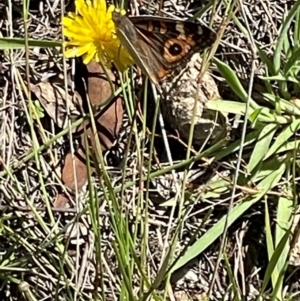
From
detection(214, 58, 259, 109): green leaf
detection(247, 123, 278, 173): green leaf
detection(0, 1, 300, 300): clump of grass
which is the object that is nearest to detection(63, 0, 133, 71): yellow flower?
detection(0, 1, 300, 300): clump of grass

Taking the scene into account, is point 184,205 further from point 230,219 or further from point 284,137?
A: point 284,137

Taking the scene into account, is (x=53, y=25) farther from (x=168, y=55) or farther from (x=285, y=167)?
(x=285, y=167)

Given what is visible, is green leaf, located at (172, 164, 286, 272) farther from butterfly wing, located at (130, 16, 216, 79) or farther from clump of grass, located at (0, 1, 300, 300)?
butterfly wing, located at (130, 16, 216, 79)

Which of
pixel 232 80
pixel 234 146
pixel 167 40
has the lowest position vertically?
pixel 234 146

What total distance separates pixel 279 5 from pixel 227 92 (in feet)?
0.98

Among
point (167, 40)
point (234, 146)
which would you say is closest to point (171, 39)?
point (167, 40)

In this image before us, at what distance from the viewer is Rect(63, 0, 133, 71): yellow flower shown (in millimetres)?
1448

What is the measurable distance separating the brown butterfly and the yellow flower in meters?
0.07

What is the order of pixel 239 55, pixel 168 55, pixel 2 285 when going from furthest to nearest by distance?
1. pixel 239 55
2. pixel 2 285
3. pixel 168 55

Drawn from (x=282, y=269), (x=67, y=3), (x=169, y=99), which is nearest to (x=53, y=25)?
(x=67, y=3)

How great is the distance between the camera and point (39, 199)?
1937mm

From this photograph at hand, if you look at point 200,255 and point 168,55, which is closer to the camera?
point 168,55

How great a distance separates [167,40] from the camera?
161cm

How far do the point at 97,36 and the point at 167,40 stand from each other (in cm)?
20
